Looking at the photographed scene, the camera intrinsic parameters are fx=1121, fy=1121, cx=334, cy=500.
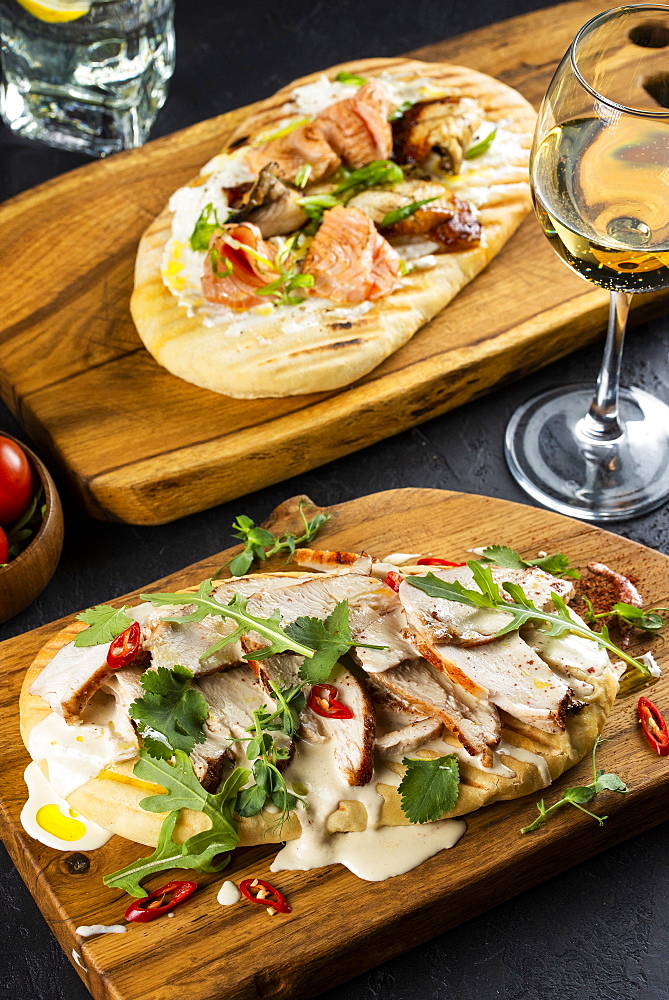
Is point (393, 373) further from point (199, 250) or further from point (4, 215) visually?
point (4, 215)

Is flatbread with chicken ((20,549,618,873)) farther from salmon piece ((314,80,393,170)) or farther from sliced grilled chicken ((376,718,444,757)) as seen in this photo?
salmon piece ((314,80,393,170))

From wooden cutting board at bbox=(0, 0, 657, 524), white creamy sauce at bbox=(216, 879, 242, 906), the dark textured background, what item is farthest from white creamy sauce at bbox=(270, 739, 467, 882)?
wooden cutting board at bbox=(0, 0, 657, 524)

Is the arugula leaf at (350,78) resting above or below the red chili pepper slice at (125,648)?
above

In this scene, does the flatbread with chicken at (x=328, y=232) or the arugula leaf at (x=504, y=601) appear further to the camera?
the flatbread with chicken at (x=328, y=232)

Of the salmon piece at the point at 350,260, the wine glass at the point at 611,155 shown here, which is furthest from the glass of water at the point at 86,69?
the wine glass at the point at 611,155

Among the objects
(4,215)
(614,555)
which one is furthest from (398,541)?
(4,215)

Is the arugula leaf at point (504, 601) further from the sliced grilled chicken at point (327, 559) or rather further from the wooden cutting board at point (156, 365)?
the wooden cutting board at point (156, 365)

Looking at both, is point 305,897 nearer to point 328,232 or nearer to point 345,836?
point 345,836
